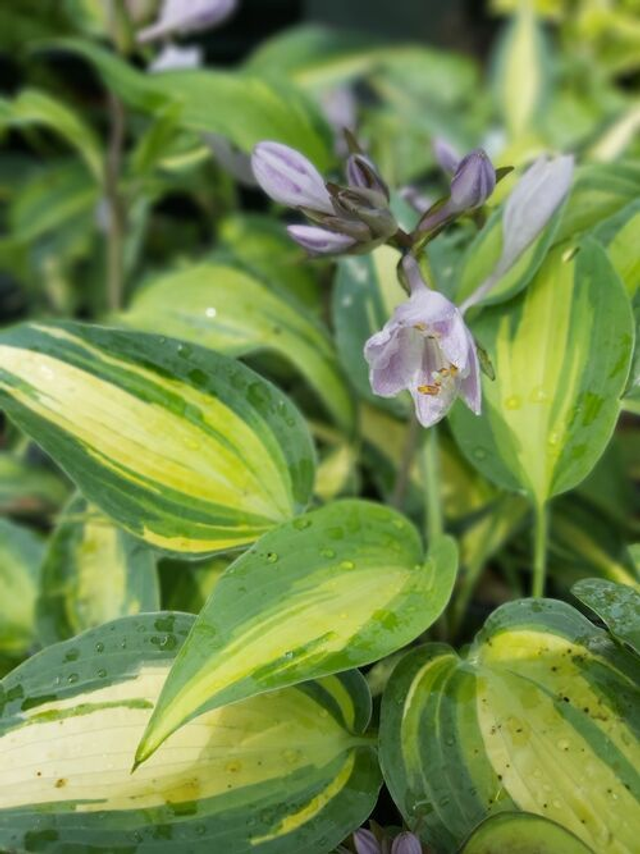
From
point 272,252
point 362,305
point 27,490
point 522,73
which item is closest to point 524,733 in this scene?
point 362,305

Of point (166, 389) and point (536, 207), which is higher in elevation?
point (536, 207)

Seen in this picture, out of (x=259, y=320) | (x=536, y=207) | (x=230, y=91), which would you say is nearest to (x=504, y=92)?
(x=230, y=91)

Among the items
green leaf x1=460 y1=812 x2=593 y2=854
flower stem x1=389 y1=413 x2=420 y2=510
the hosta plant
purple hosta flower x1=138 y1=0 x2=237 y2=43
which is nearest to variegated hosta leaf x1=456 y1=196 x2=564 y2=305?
the hosta plant

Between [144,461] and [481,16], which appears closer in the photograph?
[144,461]

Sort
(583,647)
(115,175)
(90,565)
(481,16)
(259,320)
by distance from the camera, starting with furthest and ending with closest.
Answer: (481,16) → (115,175) → (259,320) → (90,565) → (583,647)

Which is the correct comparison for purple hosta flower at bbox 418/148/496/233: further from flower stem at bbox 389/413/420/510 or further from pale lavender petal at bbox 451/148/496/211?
flower stem at bbox 389/413/420/510

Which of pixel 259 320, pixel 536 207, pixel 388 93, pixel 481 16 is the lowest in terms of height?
pixel 481 16

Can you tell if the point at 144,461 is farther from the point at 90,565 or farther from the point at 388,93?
the point at 388,93
